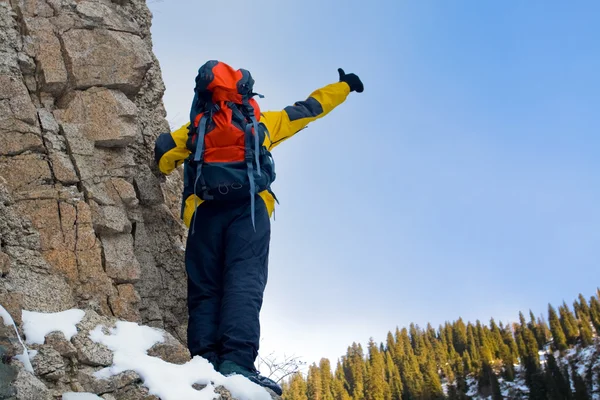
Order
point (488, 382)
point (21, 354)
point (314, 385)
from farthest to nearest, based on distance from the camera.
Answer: point (488, 382)
point (314, 385)
point (21, 354)

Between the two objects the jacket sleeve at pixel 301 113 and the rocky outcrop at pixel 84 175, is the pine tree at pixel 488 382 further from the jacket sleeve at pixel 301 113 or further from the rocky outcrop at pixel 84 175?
the rocky outcrop at pixel 84 175

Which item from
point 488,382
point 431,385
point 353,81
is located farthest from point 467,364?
point 353,81

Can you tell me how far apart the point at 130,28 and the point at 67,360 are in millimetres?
4766

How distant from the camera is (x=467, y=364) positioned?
10831 cm

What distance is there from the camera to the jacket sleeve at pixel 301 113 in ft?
25.1

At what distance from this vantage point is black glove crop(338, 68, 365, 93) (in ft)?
28.2

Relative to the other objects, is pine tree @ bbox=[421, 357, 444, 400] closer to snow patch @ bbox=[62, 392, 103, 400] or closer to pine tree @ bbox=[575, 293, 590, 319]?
pine tree @ bbox=[575, 293, 590, 319]

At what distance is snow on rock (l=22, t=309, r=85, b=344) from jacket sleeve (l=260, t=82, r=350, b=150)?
2.92 meters

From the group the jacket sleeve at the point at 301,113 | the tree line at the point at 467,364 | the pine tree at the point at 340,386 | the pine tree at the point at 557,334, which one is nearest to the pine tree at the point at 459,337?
the tree line at the point at 467,364

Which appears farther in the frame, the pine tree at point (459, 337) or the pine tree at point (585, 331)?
the pine tree at point (459, 337)

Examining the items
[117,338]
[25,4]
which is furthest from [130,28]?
[117,338]

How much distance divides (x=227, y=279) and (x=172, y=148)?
1871mm

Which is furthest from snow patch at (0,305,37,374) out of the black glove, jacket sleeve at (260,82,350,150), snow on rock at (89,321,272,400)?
the black glove

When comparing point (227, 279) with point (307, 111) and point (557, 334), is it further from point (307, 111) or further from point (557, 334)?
point (557, 334)
